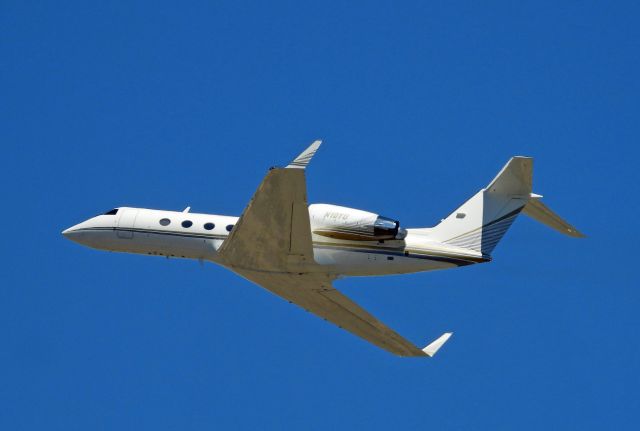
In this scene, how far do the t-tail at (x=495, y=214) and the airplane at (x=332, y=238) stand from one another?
0.11 feet

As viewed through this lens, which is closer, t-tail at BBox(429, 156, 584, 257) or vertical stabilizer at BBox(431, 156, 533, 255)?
t-tail at BBox(429, 156, 584, 257)

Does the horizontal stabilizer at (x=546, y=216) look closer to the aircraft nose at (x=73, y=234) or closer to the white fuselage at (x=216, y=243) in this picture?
the white fuselage at (x=216, y=243)

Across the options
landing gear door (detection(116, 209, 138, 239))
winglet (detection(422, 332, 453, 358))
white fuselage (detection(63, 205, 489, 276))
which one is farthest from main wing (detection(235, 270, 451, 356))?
landing gear door (detection(116, 209, 138, 239))

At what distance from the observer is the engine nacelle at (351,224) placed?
41875 millimetres

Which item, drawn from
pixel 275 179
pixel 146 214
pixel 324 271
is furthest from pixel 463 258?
pixel 146 214

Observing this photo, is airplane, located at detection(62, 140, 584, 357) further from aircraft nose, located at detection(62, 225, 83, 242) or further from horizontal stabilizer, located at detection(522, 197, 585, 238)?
aircraft nose, located at detection(62, 225, 83, 242)

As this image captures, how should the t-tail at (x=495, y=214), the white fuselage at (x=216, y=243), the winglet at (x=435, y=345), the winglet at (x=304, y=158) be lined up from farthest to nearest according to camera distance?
the winglet at (x=435, y=345), the t-tail at (x=495, y=214), the white fuselage at (x=216, y=243), the winglet at (x=304, y=158)

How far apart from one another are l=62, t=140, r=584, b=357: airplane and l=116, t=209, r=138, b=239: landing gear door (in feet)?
2.89

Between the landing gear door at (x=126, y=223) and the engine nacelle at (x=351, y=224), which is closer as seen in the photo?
the engine nacelle at (x=351, y=224)

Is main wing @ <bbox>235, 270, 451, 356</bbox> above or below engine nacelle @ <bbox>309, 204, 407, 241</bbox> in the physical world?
below

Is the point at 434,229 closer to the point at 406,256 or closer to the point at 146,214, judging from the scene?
the point at 406,256

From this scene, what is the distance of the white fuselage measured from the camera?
4250cm

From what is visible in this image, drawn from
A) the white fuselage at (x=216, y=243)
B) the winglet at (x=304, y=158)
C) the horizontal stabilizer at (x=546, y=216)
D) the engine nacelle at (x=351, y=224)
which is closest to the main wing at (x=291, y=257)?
the winglet at (x=304, y=158)

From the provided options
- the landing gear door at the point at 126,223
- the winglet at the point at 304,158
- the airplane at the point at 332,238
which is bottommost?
the airplane at the point at 332,238
